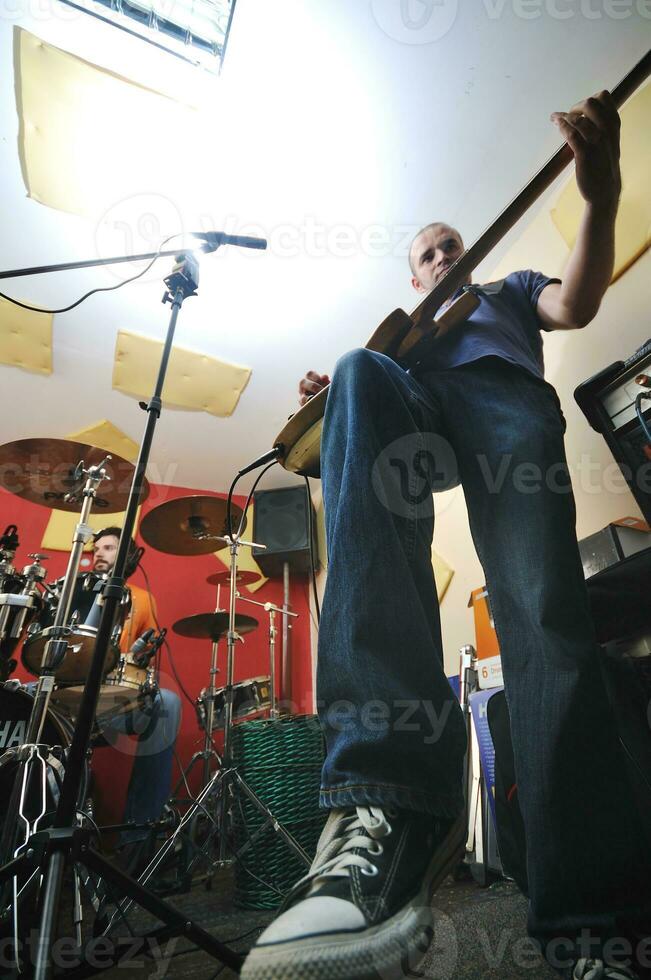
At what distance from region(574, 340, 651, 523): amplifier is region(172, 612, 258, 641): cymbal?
1930 mm

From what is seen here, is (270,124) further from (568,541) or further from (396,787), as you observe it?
(396,787)

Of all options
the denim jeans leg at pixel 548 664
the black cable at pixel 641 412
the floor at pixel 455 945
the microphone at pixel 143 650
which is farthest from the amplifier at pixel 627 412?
the microphone at pixel 143 650

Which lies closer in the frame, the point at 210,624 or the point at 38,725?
the point at 38,725

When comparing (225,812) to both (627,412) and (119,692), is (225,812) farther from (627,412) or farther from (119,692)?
(627,412)

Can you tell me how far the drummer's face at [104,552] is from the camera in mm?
2781

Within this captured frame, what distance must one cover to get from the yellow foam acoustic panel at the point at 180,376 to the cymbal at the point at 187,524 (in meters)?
0.78

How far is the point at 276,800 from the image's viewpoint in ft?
4.87

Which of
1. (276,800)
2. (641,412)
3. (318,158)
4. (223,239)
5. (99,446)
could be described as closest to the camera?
(641,412)

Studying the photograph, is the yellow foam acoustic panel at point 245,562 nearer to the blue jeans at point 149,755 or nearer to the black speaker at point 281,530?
the black speaker at point 281,530

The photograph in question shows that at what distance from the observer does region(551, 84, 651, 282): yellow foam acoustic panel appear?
1.64 metres

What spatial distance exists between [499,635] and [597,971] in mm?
336

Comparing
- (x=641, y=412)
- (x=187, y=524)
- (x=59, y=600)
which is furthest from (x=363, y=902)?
(x=187, y=524)

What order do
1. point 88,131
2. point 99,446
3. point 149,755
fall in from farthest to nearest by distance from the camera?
point 99,446 < point 149,755 < point 88,131

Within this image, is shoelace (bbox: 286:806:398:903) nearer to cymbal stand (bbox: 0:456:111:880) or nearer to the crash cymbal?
cymbal stand (bbox: 0:456:111:880)
